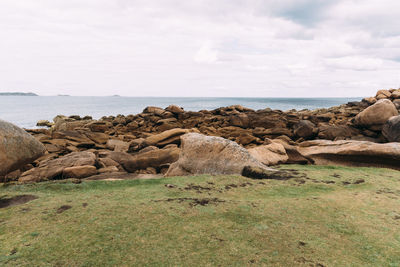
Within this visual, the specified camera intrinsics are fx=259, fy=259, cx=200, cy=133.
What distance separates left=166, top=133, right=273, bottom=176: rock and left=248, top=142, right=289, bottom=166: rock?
4.15ft

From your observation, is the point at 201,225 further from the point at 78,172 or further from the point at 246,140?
the point at 246,140

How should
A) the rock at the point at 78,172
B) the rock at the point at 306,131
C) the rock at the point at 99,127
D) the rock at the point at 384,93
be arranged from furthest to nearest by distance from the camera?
the rock at the point at 384,93
the rock at the point at 99,127
the rock at the point at 306,131
the rock at the point at 78,172

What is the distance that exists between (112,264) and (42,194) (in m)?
2.83

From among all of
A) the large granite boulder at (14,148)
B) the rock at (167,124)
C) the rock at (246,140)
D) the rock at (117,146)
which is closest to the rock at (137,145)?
the rock at (117,146)

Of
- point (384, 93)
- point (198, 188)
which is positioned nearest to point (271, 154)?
point (198, 188)

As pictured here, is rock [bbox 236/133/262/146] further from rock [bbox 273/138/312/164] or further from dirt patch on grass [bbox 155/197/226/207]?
dirt patch on grass [bbox 155/197/226/207]

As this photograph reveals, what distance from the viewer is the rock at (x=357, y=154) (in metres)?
7.64

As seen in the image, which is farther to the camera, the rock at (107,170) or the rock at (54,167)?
the rock at (107,170)

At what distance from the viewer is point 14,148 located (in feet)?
19.0

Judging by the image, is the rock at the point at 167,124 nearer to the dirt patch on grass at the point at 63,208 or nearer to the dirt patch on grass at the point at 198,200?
the dirt patch on grass at the point at 198,200

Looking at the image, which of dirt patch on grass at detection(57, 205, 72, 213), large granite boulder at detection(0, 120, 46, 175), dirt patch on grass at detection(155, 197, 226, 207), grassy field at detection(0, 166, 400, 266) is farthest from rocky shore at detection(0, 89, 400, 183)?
dirt patch on grass at detection(57, 205, 72, 213)

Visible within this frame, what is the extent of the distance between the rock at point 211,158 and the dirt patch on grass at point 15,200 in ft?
12.0

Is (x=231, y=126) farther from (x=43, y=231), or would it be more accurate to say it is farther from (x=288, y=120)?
(x=43, y=231)

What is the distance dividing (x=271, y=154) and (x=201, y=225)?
17.8 feet
